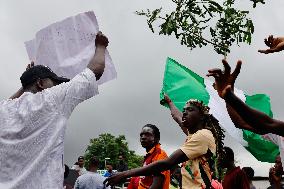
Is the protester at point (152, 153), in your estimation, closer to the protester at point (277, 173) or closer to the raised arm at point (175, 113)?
the raised arm at point (175, 113)

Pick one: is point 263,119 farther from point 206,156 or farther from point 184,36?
point 184,36

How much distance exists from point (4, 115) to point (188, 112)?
203 centimetres

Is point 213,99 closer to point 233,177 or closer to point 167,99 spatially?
point 167,99

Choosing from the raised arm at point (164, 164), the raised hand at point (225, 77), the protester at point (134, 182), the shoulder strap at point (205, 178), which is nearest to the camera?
the raised hand at point (225, 77)

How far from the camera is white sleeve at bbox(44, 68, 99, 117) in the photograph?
3121mm

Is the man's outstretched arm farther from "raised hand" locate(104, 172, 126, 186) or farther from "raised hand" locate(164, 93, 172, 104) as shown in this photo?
"raised hand" locate(164, 93, 172, 104)

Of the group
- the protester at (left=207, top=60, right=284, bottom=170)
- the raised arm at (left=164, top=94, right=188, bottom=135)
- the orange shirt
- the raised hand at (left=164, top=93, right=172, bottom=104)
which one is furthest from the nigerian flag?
the protester at (left=207, top=60, right=284, bottom=170)

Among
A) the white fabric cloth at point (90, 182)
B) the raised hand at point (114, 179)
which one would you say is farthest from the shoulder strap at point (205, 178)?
the white fabric cloth at point (90, 182)

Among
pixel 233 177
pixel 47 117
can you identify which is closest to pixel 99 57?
pixel 47 117

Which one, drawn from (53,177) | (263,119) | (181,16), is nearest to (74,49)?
(53,177)

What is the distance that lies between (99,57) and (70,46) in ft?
1.22

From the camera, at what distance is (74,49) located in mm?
3668

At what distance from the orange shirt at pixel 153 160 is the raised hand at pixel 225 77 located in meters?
2.47

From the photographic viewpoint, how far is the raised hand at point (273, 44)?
3303mm
